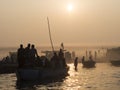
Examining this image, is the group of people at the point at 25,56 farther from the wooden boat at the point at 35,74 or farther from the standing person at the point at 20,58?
the wooden boat at the point at 35,74

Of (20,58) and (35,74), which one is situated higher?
(20,58)

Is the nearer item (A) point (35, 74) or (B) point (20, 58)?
(B) point (20, 58)

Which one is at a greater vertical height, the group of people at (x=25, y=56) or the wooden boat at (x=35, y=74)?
the group of people at (x=25, y=56)

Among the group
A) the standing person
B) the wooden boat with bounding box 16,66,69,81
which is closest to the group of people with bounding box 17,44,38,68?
the standing person

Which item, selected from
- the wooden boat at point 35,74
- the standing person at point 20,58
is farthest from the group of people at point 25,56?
the wooden boat at point 35,74

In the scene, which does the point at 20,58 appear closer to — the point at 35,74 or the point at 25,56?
the point at 25,56

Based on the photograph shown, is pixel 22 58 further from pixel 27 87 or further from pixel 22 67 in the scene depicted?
pixel 27 87

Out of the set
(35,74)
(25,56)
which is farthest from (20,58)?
(35,74)

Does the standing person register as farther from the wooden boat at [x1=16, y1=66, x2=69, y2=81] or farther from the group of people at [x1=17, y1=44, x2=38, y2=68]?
the wooden boat at [x1=16, y1=66, x2=69, y2=81]

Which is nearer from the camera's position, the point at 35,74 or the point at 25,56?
the point at 25,56

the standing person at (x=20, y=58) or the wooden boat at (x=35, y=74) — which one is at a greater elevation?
the standing person at (x=20, y=58)

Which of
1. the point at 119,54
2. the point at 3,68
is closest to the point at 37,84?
the point at 3,68

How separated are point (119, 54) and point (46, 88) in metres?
71.4

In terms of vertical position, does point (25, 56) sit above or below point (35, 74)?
above
